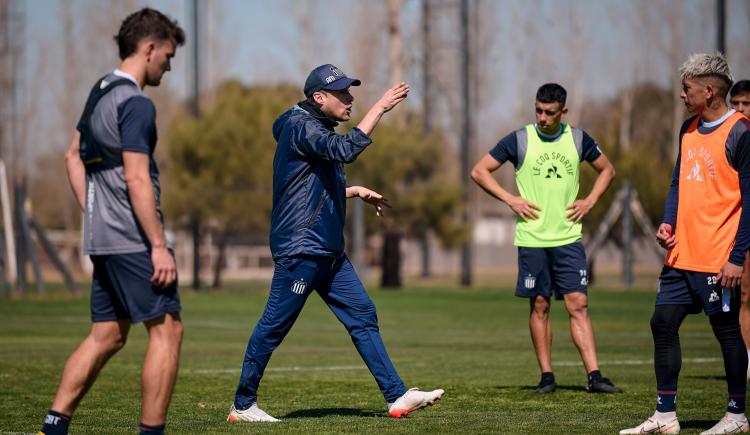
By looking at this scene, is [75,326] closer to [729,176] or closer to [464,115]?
[729,176]

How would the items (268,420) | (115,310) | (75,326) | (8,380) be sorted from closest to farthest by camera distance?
(115,310), (268,420), (8,380), (75,326)

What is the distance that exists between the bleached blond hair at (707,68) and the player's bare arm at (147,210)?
341 cm

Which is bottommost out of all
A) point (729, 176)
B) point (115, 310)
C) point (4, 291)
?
point (4, 291)

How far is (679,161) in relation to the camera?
7762 millimetres

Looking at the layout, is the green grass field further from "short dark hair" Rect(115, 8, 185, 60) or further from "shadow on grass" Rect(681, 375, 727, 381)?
"short dark hair" Rect(115, 8, 185, 60)

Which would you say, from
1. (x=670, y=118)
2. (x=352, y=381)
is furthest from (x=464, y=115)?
(x=670, y=118)

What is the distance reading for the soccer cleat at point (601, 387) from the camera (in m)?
9.91

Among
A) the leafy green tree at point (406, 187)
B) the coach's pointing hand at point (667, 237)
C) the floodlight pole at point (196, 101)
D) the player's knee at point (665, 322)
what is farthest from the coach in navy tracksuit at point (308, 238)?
the leafy green tree at point (406, 187)

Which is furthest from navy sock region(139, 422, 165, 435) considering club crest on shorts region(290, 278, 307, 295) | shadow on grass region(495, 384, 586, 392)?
shadow on grass region(495, 384, 586, 392)

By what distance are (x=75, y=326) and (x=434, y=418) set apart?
530 inches

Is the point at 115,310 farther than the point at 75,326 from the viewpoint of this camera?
No

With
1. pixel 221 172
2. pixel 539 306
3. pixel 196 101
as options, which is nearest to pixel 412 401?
pixel 539 306

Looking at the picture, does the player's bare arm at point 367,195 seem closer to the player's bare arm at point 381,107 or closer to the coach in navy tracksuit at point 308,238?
the coach in navy tracksuit at point 308,238

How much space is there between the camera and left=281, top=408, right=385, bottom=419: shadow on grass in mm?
8555
